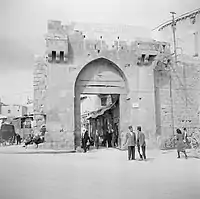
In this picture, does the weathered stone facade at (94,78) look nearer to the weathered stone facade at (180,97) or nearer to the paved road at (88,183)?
the weathered stone facade at (180,97)

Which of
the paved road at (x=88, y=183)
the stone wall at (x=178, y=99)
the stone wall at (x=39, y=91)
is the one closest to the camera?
the paved road at (x=88, y=183)

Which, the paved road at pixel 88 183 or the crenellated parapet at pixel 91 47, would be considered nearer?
the paved road at pixel 88 183

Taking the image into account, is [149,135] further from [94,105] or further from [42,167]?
[94,105]

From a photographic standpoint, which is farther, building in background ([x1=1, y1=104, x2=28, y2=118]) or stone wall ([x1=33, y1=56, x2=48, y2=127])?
stone wall ([x1=33, y1=56, x2=48, y2=127])

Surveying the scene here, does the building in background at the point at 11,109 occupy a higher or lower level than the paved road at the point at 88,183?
higher

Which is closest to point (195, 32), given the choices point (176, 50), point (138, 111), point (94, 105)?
point (176, 50)

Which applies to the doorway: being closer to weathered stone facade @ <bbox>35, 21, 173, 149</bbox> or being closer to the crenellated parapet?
weathered stone facade @ <bbox>35, 21, 173, 149</bbox>

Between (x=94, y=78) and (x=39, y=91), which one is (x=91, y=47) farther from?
(x=39, y=91)

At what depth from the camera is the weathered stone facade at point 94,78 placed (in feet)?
17.6

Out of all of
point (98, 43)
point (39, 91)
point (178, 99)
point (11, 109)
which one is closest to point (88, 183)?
point (11, 109)

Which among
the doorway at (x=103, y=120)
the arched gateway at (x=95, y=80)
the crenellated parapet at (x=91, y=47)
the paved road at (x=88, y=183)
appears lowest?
the paved road at (x=88, y=183)

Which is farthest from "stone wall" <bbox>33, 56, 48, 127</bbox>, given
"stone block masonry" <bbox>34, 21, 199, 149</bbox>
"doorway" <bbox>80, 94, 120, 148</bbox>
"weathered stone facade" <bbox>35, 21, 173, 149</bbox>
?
"doorway" <bbox>80, 94, 120, 148</bbox>

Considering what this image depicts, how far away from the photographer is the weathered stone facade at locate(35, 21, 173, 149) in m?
5.36

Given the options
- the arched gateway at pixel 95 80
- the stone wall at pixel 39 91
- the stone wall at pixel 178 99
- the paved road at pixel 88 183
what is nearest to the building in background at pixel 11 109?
the stone wall at pixel 39 91
